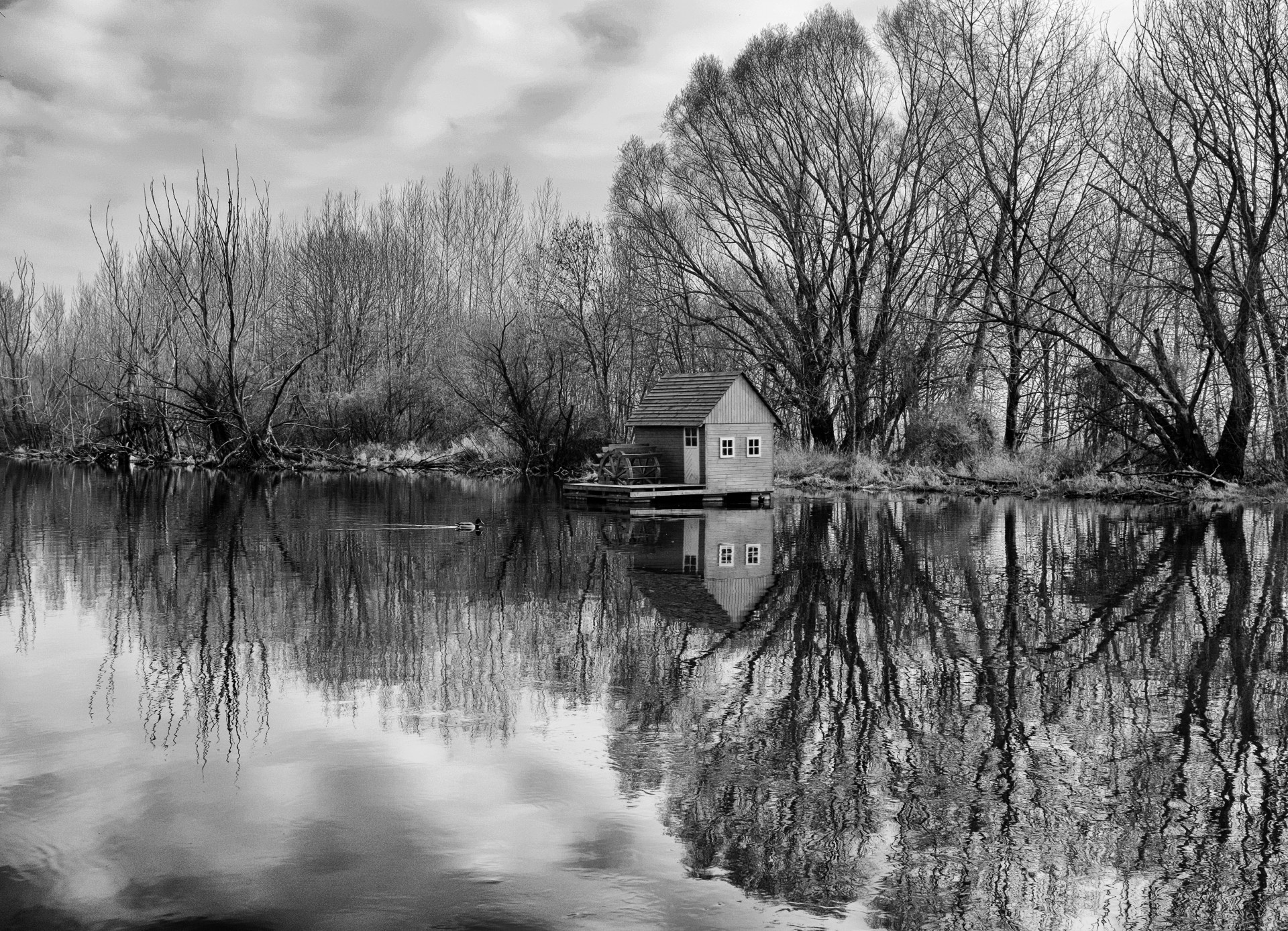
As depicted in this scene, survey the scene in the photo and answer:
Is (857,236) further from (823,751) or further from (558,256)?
(823,751)

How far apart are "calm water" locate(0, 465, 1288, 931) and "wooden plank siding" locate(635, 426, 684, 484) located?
14346mm

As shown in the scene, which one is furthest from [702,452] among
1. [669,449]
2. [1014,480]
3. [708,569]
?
[708,569]

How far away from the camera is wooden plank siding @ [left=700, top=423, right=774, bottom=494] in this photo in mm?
30766

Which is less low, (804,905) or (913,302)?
(913,302)

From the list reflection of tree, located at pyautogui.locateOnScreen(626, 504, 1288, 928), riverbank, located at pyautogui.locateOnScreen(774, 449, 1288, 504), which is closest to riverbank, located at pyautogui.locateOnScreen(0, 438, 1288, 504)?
riverbank, located at pyautogui.locateOnScreen(774, 449, 1288, 504)

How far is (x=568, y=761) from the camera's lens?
7801 millimetres

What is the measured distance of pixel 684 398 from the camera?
32.1m

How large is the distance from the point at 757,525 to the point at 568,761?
16.8m

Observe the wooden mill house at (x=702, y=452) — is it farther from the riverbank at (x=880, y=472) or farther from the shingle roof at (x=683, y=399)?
the riverbank at (x=880, y=472)

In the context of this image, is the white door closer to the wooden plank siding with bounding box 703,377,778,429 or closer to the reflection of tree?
the wooden plank siding with bounding box 703,377,778,429

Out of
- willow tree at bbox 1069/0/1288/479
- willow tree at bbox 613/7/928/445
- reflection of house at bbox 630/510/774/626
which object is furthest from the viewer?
willow tree at bbox 613/7/928/445

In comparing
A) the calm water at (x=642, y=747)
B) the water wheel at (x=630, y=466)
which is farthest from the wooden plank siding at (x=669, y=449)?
the calm water at (x=642, y=747)

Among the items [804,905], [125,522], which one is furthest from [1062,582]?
[125,522]

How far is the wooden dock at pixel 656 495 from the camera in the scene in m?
29.7
